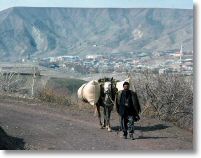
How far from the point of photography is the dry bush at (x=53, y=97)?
739 inches

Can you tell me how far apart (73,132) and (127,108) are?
5.26 ft

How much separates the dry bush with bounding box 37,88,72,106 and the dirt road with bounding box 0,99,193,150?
6.07 feet

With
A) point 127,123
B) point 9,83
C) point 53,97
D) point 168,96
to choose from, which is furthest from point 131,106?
point 9,83

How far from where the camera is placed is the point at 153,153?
1069 cm

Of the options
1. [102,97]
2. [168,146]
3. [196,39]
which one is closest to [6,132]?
[102,97]

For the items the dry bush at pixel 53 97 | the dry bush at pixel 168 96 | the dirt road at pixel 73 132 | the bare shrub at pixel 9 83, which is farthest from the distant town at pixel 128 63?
the dirt road at pixel 73 132

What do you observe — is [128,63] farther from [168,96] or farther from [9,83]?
[9,83]

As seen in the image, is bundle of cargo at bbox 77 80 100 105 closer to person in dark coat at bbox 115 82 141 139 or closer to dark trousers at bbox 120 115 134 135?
person in dark coat at bbox 115 82 141 139

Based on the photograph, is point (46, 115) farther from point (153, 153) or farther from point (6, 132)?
point (153, 153)

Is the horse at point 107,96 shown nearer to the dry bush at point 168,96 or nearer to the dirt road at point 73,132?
the dirt road at point 73,132

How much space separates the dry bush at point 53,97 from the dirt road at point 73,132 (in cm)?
185

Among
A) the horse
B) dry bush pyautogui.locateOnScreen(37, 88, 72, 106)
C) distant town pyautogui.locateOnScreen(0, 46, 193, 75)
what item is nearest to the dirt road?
the horse

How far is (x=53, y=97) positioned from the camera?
1906 centimetres

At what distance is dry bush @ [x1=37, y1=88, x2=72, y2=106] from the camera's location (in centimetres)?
1877
